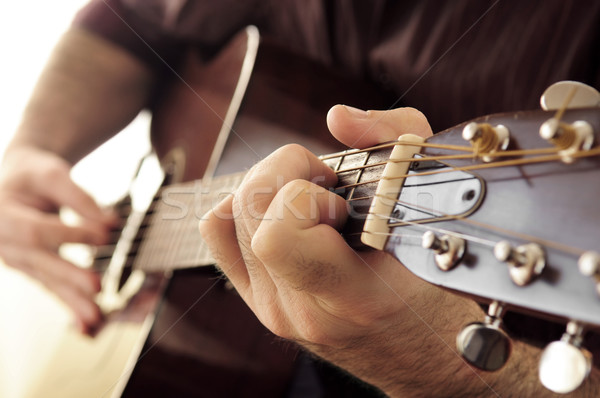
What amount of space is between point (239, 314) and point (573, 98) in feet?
2.10

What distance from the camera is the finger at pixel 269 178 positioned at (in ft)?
1.49

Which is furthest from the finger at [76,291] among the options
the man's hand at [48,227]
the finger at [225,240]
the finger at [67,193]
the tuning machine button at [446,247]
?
the tuning machine button at [446,247]

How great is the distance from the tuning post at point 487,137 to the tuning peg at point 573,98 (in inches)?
1.2

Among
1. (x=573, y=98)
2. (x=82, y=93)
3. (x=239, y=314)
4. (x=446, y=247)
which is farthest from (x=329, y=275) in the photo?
(x=82, y=93)

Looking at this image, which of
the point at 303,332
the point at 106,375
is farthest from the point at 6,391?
the point at 303,332

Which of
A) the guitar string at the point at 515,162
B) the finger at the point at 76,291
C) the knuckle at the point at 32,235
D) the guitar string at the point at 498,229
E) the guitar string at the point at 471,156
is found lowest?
the finger at the point at 76,291

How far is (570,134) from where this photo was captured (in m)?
0.29

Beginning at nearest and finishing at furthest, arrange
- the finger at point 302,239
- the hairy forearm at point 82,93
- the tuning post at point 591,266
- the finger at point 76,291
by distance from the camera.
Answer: the tuning post at point 591,266, the finger at point 302,239, the finger at point 76,291, the hairy forearm at point 82,93

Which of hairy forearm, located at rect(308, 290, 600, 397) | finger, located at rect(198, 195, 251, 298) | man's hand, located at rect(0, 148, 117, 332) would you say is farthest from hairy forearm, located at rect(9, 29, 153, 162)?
hairy forearm, located at rect(308, 290, 600, 397)

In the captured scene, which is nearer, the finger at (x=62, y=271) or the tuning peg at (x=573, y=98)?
the tuning peg at (x=573, y=98)

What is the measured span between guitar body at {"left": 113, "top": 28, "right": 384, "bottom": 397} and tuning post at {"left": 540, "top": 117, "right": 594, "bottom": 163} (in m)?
0.51

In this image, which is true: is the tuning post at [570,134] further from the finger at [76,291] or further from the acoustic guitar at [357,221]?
the finger at [76,291]

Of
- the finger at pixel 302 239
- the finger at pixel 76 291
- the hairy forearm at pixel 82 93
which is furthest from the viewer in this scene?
the hairy forearm at pixel 82 93

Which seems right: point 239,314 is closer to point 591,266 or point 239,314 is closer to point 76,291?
point 76,291
